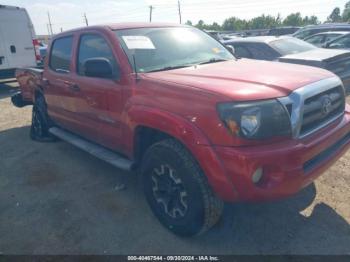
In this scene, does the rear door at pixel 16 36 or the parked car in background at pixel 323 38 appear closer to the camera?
the parked car in background at pixel 323 38

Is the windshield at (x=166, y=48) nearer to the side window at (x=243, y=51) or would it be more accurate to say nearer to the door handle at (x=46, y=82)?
the door handle at (x=46, y=82)

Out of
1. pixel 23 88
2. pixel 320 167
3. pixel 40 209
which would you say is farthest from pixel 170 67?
pixel 23 88

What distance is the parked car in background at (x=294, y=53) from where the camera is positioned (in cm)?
586

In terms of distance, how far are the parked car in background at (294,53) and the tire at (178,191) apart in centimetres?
404

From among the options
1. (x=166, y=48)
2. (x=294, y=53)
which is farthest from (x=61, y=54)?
(x=294, y=53)

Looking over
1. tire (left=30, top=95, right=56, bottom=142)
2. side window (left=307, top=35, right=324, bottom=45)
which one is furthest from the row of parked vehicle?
tire (left=30, top=95, right=56, bottom=142)

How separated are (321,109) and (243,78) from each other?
2.30 feet

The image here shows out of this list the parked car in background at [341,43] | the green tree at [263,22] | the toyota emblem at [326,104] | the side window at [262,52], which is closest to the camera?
the toyota emblem at [326,104]

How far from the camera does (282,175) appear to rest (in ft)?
7.40

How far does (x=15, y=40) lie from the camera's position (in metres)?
10.7

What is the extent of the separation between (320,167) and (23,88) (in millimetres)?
5873

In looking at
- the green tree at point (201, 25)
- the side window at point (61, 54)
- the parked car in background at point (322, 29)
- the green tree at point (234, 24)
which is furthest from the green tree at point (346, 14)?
the side window at point (61, 54)

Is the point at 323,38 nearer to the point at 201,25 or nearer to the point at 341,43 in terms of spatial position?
the point at 341,43

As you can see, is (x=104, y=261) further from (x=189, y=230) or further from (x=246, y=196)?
(x=246, y=196)
